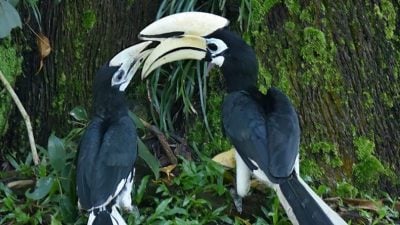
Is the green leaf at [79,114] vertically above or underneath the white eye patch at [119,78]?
underneath

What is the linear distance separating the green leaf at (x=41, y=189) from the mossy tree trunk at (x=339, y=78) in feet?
3.99

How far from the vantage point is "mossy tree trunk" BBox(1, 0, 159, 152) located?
5.39 meters

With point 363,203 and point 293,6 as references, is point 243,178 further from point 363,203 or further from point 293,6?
point 293,6

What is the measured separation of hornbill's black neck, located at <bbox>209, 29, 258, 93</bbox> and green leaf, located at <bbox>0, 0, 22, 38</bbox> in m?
0.93

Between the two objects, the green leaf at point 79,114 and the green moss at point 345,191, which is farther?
the green leaf at point 79,114

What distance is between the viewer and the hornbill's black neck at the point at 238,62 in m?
4.99

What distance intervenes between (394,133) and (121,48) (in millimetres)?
1469

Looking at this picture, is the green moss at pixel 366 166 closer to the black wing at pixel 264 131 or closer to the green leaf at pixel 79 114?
the black wing at pixel 264 131

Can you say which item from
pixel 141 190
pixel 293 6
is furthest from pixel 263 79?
pixel 141 190

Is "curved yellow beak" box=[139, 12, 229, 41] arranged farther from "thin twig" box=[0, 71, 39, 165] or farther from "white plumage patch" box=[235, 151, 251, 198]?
"thin twig" box=[0, 71, 39, 165]

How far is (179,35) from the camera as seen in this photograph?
16.2 feet

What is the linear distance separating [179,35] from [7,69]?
1.03 m

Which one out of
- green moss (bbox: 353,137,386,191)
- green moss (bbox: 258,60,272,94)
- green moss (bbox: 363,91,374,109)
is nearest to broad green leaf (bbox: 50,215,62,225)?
green moss (bbox: 258,60,272,94)

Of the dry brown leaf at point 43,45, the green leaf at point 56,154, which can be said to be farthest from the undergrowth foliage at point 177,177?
the dry brown leaf at point 43,45
